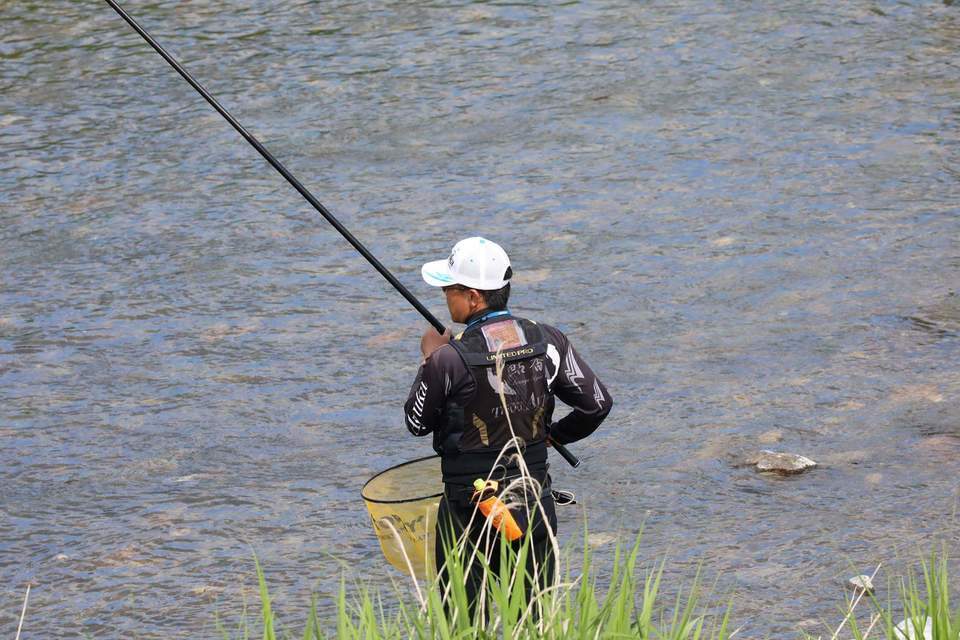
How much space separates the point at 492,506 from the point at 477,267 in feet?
2.44

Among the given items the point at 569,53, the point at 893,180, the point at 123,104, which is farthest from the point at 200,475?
the point at 569,53

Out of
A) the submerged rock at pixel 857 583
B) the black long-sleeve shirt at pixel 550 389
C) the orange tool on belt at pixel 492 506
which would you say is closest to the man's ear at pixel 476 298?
the black long-sleeve shirt at pixel 550 389

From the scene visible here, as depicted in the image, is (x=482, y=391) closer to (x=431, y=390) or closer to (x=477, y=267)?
(x=431, y=390)

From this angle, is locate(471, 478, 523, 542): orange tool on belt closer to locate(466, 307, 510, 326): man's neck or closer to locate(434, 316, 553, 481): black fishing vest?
locate(434, 316, 553, 481): black fishing vest

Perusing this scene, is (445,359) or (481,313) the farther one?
(481,313)

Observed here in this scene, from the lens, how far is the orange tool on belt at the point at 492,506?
4434mm

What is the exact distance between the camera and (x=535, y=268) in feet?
31.8

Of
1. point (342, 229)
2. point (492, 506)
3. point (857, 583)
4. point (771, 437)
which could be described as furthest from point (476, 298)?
point (771, 437)

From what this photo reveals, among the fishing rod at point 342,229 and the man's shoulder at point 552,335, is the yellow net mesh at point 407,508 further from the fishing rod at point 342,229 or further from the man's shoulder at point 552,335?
the man's shoulder at point 552,335

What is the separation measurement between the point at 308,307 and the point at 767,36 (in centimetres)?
638

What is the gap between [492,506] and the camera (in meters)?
4.53

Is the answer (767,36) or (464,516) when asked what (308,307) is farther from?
(767,36)

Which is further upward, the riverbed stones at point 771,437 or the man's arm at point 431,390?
the man's arm at point 431,390

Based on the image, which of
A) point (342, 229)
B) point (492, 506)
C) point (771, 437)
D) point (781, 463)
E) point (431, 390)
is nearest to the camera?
point (492, 506)
